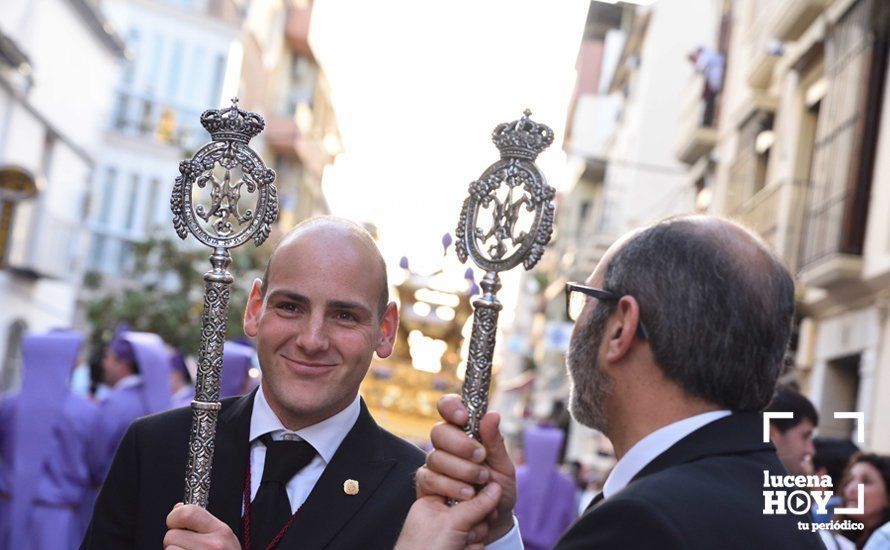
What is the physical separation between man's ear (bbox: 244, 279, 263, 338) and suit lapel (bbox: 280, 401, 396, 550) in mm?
385

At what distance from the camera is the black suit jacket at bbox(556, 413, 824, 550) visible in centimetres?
270

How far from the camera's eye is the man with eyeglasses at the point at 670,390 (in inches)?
116

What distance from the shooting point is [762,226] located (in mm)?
18641

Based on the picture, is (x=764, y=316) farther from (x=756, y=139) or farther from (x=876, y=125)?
(x=756, y=139)

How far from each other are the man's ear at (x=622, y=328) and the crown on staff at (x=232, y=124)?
0.97 metres

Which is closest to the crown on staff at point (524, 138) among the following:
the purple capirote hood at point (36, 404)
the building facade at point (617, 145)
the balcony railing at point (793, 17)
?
the purple capirote hood at point (36, 404)

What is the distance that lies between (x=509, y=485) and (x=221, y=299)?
83 cm

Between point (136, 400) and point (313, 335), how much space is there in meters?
5.53

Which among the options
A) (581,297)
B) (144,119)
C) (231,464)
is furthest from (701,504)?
(144,119)

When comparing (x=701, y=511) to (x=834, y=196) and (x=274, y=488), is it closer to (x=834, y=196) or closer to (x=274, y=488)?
(x=274, y=488)

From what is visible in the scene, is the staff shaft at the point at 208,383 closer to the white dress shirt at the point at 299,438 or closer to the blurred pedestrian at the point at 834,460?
the white dress shirt at the point at 299,438

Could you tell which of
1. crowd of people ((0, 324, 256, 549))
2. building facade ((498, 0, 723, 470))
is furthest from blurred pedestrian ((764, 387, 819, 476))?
building facade ((498, 0, 723, 470))

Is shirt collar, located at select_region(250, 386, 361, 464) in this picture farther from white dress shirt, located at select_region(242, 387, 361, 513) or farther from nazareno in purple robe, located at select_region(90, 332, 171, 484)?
nazareno in purple robe, located at select_region(90, 332, 171, 484)

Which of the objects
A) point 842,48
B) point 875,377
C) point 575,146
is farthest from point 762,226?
point 575,146
